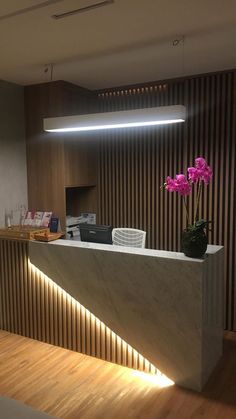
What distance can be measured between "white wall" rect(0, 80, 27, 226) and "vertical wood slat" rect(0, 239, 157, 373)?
0.69 metres

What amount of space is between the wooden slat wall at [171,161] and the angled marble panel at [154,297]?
3.30 ft

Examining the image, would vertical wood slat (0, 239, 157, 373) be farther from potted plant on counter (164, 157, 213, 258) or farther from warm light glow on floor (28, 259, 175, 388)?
potted plant on counter (164, 157, 213, 258)

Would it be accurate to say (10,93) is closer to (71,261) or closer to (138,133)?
(138,133)

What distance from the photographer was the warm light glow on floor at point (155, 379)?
10.0 ft

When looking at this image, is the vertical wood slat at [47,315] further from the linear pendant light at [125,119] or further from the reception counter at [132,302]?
the linear pendant light at [125,119]

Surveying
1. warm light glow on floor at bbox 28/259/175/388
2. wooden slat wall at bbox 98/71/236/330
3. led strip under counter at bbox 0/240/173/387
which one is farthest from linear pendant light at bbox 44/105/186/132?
warm light glow on floor at bbox 28/259/175/388

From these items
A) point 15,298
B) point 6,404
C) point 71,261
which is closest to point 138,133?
point 71,261

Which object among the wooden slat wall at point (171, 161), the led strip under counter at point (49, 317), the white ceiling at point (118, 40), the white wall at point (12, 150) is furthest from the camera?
the white wall at point (12, 150)

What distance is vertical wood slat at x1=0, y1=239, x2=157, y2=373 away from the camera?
3.36m

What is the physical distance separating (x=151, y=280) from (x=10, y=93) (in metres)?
2.84

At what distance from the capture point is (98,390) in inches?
117

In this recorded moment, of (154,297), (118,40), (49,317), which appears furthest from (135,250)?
(118,40)

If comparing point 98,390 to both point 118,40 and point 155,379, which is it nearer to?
point 155,379

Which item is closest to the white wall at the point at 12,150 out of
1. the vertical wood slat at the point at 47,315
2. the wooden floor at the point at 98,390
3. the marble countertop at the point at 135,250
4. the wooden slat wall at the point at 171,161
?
the vertical wood slat at the point at 47,315
